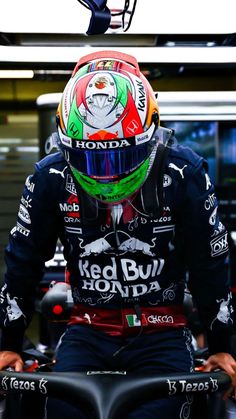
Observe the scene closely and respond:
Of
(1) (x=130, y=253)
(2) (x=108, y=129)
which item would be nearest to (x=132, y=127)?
(2) (x=108, y=129)

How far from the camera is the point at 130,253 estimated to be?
2.35m

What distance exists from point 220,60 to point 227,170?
891 millimetres

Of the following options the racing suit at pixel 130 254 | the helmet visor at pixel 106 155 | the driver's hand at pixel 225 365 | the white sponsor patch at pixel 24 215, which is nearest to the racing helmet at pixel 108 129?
the helmet visor at pixel 106 155

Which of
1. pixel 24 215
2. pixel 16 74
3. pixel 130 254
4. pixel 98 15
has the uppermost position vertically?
pixel 16 74

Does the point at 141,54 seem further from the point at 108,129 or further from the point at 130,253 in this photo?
the point at 108,129

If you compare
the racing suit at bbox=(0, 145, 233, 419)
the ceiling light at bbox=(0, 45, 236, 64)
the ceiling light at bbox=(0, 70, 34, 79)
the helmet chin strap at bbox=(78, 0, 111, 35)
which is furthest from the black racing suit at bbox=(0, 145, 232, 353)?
the ceiling light at bbox=(0, 70, 34, 79)

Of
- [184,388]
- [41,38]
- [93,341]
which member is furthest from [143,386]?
[41,38]

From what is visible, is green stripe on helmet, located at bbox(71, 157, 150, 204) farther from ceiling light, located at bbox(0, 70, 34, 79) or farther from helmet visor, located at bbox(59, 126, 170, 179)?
ceiling light, located at bbox(0, 70, 34, 79)

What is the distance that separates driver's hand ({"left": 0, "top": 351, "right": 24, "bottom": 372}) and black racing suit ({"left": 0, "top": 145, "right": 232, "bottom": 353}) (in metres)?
0.05

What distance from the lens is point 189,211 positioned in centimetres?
233

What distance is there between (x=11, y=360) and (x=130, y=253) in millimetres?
468

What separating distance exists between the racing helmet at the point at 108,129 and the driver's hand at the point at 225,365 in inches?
21.0

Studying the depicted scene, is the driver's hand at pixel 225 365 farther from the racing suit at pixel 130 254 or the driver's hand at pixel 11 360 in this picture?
the driver's hand at pixel 11 360

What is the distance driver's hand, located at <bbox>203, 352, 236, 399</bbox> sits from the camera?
2193 millimetres
